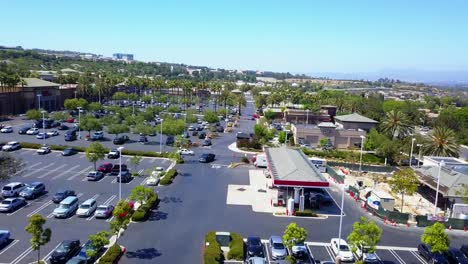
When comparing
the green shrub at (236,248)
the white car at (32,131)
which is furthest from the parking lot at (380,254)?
the white car at (32,131)

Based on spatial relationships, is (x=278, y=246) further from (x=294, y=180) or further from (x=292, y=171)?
(x=292, y=171)

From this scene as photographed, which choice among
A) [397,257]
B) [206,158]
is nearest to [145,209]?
[397,257]

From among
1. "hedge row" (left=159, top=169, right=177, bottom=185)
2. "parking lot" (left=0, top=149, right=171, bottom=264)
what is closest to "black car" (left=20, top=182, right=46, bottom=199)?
"parking lot" (left=0, top=149, right=171, bottom=264)

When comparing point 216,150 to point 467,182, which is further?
point 216,150

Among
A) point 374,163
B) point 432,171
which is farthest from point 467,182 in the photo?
point 374,163

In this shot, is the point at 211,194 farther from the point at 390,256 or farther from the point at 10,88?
the point at 10,88

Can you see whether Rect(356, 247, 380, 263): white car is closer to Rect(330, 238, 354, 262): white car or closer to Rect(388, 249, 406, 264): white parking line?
Rect(330, 238, 354, 262): white car
